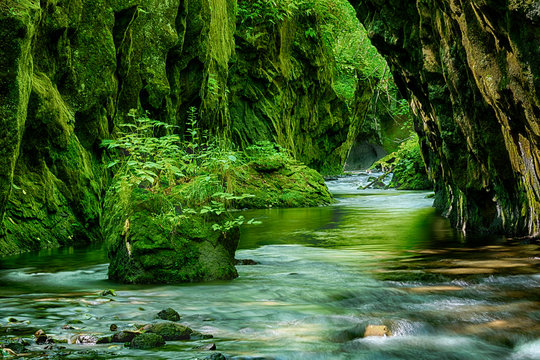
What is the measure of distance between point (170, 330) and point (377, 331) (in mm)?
1414

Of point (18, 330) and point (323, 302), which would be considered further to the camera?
point (323, 302)

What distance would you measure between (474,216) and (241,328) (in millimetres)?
7088

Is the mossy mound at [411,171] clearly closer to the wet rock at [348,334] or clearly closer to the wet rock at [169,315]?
the wet rock at [348,334]

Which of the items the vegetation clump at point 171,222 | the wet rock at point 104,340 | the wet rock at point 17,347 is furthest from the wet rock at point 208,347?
the vegetation clump at point 171,222

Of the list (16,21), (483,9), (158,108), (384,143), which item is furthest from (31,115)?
(384,143)

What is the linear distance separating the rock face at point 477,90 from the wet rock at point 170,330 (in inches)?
137

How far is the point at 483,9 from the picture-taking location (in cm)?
516

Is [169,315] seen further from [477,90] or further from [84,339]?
[477,90]

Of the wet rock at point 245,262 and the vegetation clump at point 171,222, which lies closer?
the vegetation clump at point 171,222

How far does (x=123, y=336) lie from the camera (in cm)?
350

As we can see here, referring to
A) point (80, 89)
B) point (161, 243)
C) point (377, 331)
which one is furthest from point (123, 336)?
point (80, 89)

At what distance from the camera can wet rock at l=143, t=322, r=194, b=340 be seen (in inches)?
141

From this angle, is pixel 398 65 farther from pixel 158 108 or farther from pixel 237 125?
pixel 237 125

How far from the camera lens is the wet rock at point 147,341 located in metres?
3.37
